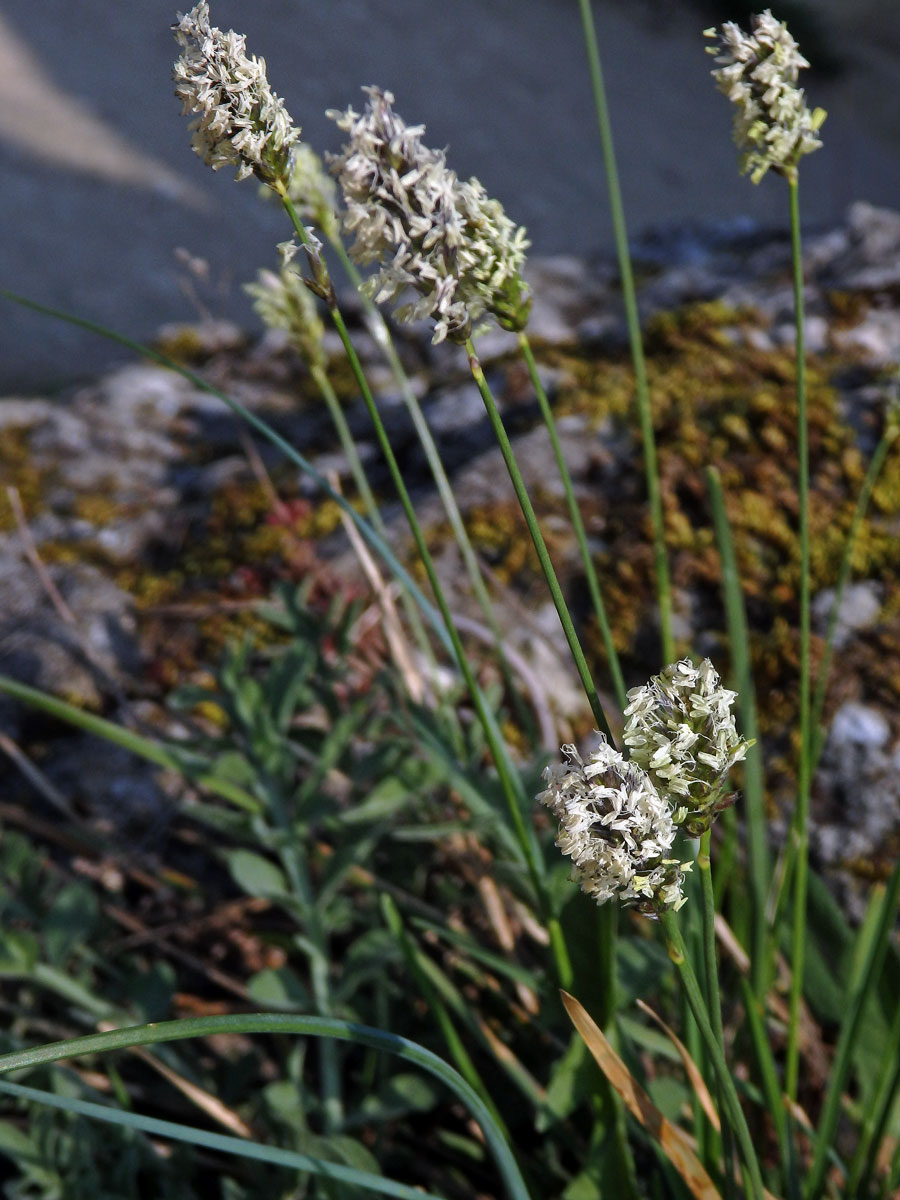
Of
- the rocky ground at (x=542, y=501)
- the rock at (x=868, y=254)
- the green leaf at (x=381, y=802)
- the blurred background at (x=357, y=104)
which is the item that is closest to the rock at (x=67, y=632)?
the rocky ground at (x=542, y=501)

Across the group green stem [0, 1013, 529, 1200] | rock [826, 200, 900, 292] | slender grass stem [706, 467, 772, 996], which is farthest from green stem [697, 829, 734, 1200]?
rock [826, 200, 900, 292]

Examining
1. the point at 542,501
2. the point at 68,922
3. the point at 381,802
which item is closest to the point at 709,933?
the point at 381,802

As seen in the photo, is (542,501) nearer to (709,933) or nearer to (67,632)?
(67,632)

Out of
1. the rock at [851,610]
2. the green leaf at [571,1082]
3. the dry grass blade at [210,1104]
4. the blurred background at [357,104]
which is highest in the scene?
the blurred background at [357,104]

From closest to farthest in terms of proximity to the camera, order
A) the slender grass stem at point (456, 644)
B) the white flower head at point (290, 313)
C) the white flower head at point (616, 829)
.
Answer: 1. the white flower head at point (616, 829)
2. the slender grass stem at point (456, 644)
3. the white flower head at point (290, 313)

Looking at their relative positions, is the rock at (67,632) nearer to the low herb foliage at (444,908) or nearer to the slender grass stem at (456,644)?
the low herb foliage at (444,908)

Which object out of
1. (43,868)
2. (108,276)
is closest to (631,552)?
(43,868)
